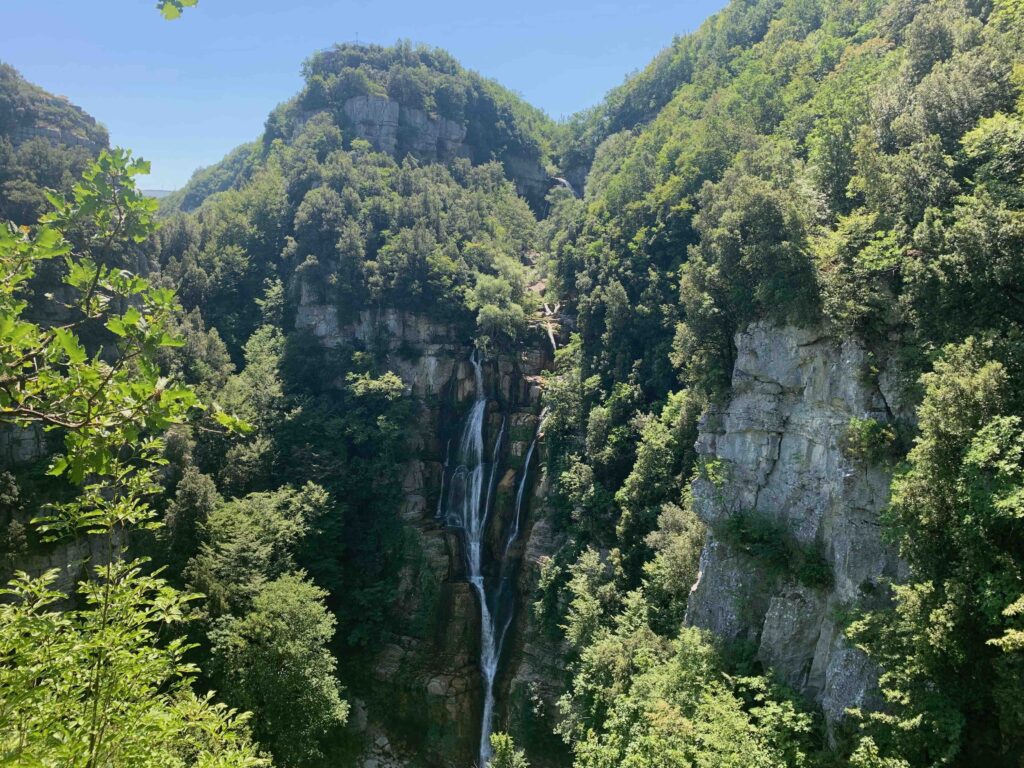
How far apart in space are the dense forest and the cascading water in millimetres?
234

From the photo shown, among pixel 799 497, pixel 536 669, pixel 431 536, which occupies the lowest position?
pixel 536 669

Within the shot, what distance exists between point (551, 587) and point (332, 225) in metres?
36.1

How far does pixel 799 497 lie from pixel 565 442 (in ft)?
53.0

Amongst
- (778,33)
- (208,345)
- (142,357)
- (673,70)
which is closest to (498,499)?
(208,345)

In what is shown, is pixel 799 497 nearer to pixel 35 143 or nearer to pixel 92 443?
pixel 92 443

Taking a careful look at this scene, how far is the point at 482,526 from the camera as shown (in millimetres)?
35375

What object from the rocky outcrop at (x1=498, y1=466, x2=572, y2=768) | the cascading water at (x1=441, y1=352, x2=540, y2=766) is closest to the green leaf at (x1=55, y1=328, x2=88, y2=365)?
the rocky outcrop at (x1=498, y1=466, x2=572, y2=768)

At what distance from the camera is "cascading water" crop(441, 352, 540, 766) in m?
31.1

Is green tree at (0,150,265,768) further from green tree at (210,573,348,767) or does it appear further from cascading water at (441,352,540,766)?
cascading water at (441,352,540,766)

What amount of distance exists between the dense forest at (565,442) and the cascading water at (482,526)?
234mm

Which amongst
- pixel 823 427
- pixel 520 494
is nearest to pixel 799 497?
pixel 823 427

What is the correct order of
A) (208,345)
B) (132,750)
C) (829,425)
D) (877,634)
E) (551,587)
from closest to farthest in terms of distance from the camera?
(132,750) < (877,634) < (829,425) < (551,587) < (208,345)

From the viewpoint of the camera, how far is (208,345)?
39.8 metres

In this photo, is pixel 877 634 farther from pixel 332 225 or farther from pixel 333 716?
pixel 332 225
